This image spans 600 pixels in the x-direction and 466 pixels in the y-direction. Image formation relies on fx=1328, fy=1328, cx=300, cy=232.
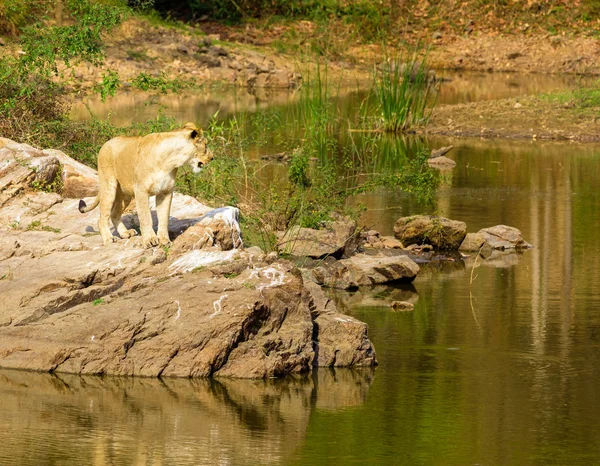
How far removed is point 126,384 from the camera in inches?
374

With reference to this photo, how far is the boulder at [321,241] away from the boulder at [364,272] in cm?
15

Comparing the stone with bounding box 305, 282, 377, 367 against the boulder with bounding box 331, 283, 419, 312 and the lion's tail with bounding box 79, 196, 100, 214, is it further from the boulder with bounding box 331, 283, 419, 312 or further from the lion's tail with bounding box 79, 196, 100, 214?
the boulder with bounding box 331, 283, 419, 312

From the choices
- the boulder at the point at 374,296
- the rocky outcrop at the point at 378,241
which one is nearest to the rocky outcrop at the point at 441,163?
the rocky outcrop at the point at 378,241

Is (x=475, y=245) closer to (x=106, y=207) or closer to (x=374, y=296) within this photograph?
(x=374, y=296)

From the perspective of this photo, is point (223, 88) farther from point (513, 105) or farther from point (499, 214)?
point (499, 214)

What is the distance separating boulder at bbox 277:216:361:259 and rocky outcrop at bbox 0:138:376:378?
2879 millimetres

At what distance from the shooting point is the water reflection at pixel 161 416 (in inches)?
316

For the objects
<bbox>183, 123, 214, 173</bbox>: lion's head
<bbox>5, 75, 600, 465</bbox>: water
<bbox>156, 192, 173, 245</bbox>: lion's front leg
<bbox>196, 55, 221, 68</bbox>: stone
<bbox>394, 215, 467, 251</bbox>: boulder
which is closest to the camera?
<bbox>5, 75, 600, 465</bbox>: water

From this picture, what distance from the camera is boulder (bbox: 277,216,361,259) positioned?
13.6 m

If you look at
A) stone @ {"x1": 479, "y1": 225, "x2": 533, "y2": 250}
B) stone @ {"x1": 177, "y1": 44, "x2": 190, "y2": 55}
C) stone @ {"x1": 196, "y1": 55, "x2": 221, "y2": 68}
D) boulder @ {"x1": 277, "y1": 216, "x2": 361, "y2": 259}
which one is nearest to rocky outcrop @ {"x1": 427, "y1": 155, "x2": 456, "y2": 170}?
stone @ {"x1": 479, "y1": 225, "x2": 533, "y2": 250}

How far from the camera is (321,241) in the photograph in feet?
45.6

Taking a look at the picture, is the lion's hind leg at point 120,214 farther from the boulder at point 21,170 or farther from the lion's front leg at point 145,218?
the boulder at point 21,170

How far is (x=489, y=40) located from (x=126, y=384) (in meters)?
38.9

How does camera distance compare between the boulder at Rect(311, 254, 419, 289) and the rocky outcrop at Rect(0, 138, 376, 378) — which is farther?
the boulder at Rect(311, 254, 419, 289)
